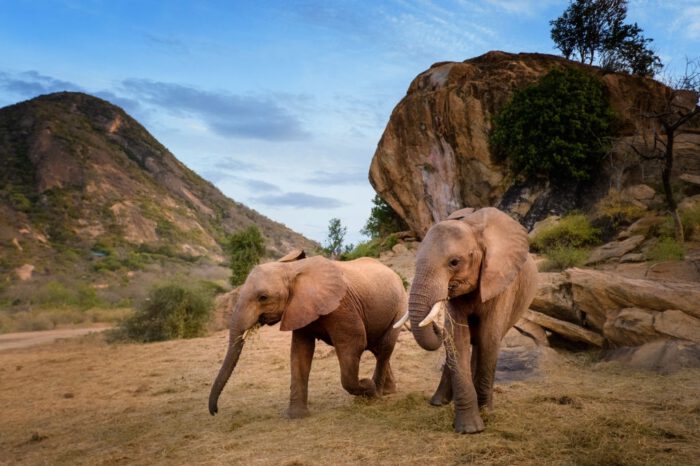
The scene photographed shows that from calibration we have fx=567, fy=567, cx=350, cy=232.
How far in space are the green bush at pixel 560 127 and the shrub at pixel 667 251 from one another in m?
7.50

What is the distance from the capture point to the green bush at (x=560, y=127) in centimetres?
2045

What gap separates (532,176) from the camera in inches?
851

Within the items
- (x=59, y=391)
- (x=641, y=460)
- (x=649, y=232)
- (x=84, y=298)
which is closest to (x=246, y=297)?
(x=641, y=460)

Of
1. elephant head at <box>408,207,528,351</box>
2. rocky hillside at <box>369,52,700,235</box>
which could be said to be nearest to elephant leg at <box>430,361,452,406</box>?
elephant head at <box>408,207,528,351</box>

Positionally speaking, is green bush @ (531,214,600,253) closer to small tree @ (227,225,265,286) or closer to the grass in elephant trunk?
the grass in elephant trunk

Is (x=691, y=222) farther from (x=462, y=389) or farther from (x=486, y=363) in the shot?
(x=462, y=389)

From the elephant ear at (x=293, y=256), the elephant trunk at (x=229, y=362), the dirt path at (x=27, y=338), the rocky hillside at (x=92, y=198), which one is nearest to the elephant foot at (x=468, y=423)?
the elephant trunk at (x=229, y=362)

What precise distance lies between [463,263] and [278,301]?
239 cm

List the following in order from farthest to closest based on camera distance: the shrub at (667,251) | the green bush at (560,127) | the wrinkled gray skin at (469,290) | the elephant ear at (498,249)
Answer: the green bush at (560,127) → the shrub at (667,251) → the elephant ear at (498,249) → the wrinkled gray skin at (469,290)

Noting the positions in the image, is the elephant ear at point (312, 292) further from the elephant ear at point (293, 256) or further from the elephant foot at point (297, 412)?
the elephant foot at point (297, 412)

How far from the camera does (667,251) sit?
1245cm

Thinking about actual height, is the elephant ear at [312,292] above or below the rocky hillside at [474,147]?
below

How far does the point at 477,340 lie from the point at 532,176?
16.9 metres

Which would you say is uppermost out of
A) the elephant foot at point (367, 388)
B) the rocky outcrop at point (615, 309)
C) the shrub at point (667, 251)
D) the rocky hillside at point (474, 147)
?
the rocky hillside at point (474, 147)
